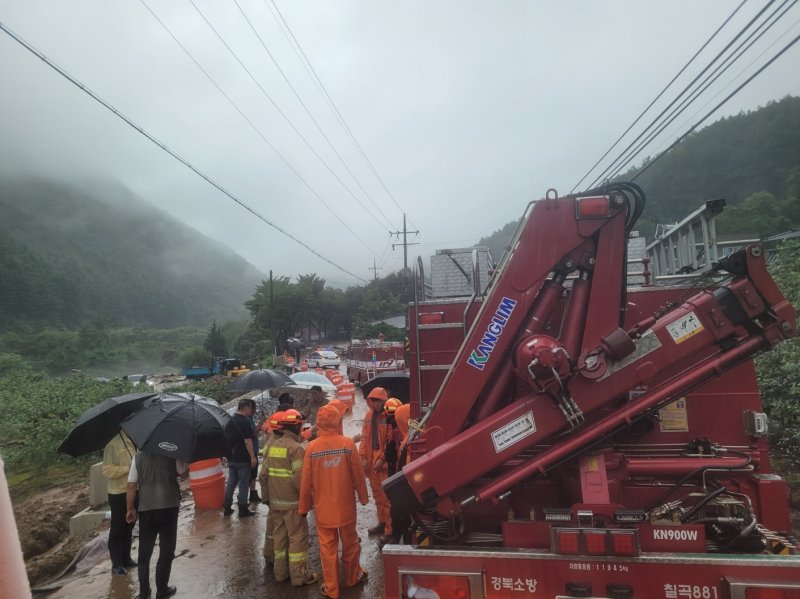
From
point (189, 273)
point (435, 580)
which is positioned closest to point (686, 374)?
point (435, 580)

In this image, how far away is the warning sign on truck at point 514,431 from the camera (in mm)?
3023

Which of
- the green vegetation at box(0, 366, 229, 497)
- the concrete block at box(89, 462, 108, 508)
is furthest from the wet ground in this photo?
the green vegetation at box(0, 366, 229, 497)

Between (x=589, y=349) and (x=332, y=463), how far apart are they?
2634 millimetres

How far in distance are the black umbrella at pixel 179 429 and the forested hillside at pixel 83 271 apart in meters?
84.9

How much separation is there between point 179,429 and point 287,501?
1258 mm

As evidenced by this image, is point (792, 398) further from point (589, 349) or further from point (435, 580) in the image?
point (435, 580)

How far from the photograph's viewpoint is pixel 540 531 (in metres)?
2.91

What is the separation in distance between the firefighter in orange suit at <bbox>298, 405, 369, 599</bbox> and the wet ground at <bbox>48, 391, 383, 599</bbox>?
35 cm

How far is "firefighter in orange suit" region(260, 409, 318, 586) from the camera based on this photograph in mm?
4801

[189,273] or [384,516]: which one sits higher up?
[189,273]

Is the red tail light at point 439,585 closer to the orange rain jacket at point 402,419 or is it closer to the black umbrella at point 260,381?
the orange rain jacket at point 402,419

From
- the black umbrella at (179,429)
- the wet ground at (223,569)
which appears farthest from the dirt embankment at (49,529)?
the black umbrella at (179,429)

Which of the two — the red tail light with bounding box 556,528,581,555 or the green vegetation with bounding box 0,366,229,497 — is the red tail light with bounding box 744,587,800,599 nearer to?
the red tail light with bounding box 556,528,581,555

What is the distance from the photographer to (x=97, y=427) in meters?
5.28
